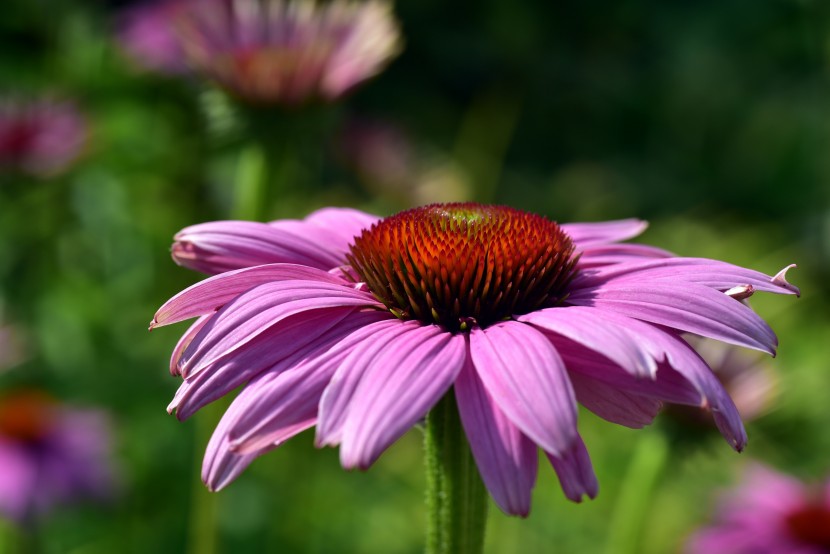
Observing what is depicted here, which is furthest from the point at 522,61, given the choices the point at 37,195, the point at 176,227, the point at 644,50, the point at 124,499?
the point at 124,499

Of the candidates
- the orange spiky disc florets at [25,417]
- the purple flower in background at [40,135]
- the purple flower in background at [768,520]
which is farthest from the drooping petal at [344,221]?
the purple flower in background at [40,135]

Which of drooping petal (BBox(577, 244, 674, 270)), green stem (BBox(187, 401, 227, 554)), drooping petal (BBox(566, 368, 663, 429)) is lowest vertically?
green stem (BBox(187, 401, 227, 554))

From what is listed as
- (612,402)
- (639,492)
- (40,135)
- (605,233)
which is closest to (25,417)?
(40,135)

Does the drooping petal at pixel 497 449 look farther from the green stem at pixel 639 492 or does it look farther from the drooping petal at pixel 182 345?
the green stem at pixel 639 492

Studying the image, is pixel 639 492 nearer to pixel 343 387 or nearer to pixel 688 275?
pixel 688 275

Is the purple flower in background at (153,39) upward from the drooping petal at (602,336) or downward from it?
upward

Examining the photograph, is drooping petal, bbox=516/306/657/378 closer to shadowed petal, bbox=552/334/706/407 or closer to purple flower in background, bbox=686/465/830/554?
shadowed petal, bbox=552/334/706/407

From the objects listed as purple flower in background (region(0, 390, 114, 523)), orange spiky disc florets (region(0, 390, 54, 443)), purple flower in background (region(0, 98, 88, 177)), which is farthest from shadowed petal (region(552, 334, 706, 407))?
purple flower in background (region(0, 98, 88, 177))
